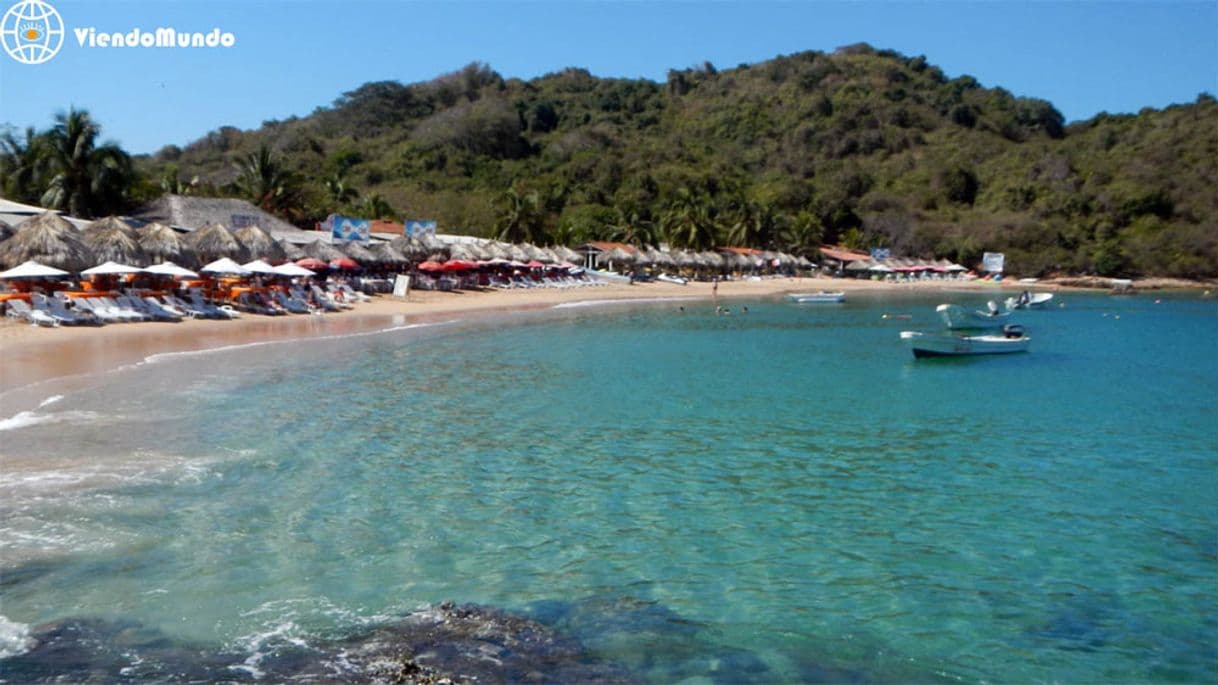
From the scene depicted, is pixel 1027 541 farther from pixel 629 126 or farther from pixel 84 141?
pixel 629 126

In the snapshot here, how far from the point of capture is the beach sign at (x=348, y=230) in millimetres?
34750

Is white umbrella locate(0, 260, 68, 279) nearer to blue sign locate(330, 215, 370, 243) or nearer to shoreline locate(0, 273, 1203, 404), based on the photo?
shoreline locate(0, 273, 1203, 404)

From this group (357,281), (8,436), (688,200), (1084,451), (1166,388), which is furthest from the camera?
(688,200)

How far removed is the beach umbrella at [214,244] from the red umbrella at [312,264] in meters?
3.11

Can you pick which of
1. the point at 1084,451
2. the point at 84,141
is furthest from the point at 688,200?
the point at 1084,451

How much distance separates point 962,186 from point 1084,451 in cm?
8225

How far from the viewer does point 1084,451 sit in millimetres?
12820

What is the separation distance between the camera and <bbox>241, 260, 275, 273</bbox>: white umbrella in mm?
26344

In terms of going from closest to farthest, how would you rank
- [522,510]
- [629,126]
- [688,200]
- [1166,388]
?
1. [522,510]
2. [1166,388]
3. [688,200]
4. [629,126]

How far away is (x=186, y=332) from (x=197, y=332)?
24cm

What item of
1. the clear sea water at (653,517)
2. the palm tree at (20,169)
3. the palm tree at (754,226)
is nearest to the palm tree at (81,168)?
the palm tree at (20,169)

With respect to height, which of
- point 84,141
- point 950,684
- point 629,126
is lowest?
point 950,684

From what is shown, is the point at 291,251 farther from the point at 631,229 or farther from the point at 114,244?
the point at 631,229

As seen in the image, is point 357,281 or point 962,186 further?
point 962,186
